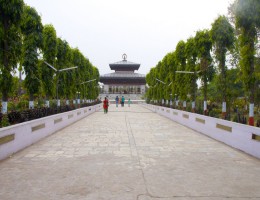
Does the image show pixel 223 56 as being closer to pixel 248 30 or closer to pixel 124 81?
pixel 248 30

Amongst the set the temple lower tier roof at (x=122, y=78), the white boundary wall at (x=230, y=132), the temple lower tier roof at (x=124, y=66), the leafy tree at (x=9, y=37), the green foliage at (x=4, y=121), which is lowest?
the white boundary wall at (x=230, y=132)

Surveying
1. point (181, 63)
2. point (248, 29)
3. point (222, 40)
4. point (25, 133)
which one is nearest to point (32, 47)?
point (25, 133)

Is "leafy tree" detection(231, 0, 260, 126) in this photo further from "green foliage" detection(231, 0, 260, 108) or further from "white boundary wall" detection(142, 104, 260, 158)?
"white boundary wall" detection(142, 104, 260, 158)

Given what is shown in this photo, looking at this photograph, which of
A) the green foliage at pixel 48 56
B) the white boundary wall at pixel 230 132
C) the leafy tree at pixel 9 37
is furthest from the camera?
the green foliage at pixel 48 56

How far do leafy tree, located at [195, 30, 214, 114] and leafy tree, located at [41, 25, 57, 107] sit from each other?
1340 centimetres

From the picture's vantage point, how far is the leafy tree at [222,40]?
20688mm

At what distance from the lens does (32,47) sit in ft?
69.3

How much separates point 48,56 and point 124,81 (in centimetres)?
6174

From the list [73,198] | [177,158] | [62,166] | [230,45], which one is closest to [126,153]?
[177,158]

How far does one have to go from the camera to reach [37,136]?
1077cm

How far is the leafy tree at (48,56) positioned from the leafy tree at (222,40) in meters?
14.2

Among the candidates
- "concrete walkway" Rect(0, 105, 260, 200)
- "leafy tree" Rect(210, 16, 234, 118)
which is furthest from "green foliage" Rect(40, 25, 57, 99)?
"concrete walkway" Rect(0, 105, 260, 200)

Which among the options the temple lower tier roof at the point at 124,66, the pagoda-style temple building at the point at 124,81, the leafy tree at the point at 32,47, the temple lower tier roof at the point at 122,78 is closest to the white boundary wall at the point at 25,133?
the leafy tree at the point at 32,47

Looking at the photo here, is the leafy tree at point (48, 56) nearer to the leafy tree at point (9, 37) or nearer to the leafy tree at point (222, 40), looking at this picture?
the leafy tree at point (9, 37)
